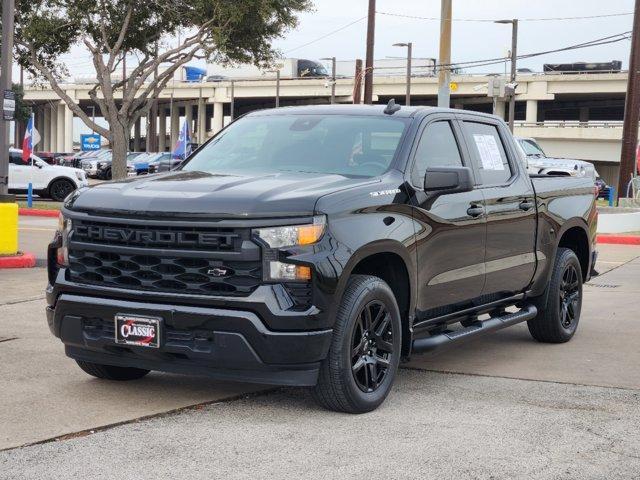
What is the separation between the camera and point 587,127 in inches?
2778

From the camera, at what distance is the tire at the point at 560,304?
835 cm

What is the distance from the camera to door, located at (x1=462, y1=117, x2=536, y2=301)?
7.33 metres

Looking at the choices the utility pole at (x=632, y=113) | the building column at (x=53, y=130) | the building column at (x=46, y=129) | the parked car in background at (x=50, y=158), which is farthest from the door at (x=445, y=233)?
the building column at (x=46, y=129)

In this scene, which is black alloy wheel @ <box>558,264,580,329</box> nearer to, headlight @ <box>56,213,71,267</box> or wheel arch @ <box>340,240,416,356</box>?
wheel arch @ <box>340,240,416,356</box>

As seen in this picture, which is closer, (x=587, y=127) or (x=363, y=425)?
(x=363, y=425)

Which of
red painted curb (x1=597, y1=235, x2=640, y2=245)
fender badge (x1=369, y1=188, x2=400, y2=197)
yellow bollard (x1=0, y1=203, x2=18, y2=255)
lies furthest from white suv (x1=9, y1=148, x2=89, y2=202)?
fender badge (x1=369, y1=188, x2=400, y2=197)

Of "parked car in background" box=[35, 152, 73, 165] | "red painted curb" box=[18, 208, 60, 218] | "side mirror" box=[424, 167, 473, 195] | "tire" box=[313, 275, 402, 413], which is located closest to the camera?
"tire" box=[313, 275, 402, 413]

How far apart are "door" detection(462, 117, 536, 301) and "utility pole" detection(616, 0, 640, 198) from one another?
2021cm

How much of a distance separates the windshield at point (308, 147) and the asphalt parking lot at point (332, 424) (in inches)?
57.3

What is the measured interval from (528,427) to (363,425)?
0.93 metres

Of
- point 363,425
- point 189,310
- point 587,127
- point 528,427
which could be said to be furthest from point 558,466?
point 587,127

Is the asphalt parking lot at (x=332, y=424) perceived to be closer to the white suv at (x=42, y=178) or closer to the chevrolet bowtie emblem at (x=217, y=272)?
the chevrolet bowtie emblem at (x=217, y=272)

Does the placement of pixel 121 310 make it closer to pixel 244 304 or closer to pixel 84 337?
pixel 84 337

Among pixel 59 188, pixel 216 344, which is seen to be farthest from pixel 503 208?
pixel 59 188
